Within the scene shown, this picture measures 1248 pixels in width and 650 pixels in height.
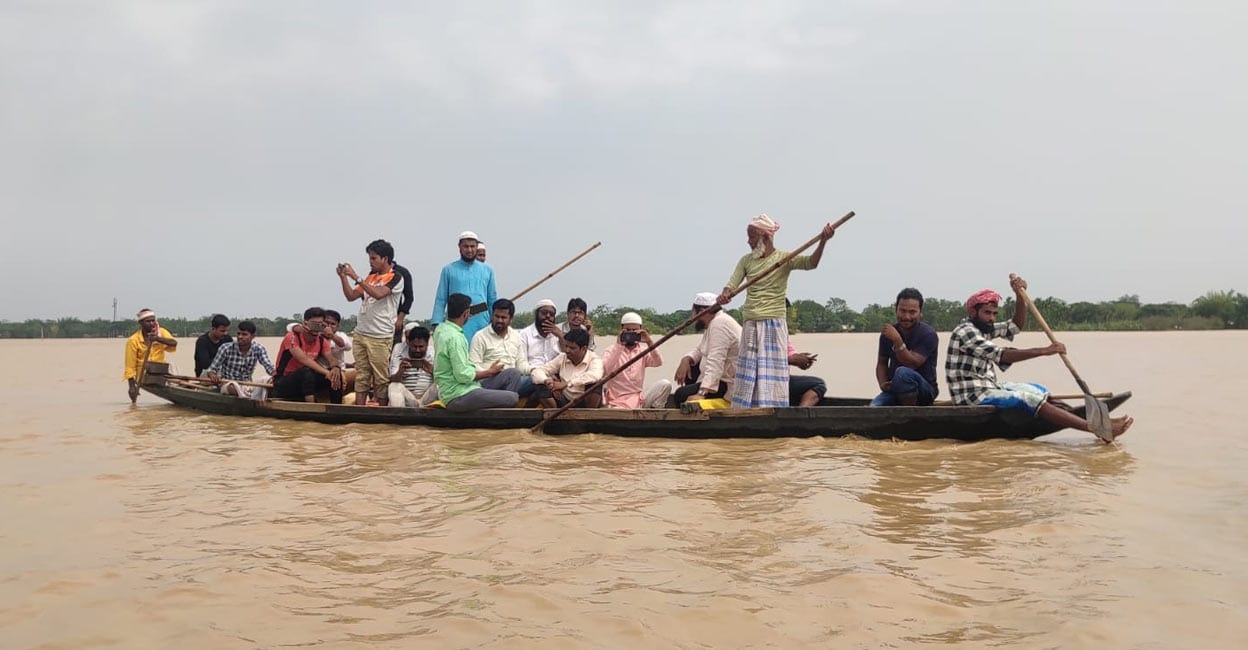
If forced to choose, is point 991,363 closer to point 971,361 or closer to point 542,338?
point 971,361

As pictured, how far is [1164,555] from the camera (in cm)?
354

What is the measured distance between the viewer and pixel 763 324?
636 centimetres

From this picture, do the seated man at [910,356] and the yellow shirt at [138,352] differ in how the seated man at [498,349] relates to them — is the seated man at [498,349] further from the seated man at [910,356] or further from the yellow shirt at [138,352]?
the yellow shirt at [138,352]

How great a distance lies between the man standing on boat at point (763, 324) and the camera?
20.7 feet

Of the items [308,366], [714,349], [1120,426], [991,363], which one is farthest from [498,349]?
[1120,426]

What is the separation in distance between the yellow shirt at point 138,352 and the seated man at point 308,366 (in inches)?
94.0

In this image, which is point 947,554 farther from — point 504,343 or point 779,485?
point 504,343

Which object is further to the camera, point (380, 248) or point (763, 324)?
point (380, 248)

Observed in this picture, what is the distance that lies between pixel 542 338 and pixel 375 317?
5.23 ft

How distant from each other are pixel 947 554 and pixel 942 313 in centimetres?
3604

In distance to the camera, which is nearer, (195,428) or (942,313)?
(195,428)

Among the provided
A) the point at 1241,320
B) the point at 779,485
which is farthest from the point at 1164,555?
the point at 1241,320

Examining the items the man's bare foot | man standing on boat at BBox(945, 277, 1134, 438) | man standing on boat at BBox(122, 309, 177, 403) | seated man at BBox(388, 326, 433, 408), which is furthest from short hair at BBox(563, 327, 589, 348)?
man standing on boat at BBox(122, 309, 177, 403)

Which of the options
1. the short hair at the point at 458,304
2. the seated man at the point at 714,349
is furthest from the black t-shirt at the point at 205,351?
the seated man at the point at 714,349
